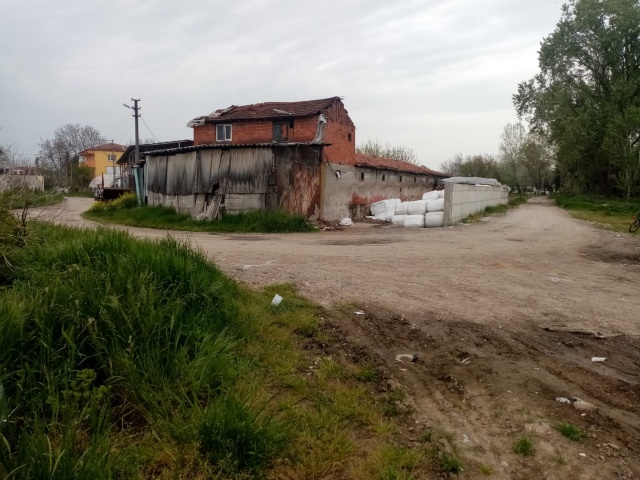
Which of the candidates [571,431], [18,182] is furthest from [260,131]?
[571,431]

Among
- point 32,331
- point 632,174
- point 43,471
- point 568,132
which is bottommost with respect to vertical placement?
point 43,471

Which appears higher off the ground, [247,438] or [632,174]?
[632,174]

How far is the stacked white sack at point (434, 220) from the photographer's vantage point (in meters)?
18.0

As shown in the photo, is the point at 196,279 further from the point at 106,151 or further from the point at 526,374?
the point at 106,151

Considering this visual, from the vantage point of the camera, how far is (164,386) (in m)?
3.17

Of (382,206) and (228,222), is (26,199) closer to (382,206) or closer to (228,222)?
(228,222)

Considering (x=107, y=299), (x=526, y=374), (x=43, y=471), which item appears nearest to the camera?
(x=43, y=471)

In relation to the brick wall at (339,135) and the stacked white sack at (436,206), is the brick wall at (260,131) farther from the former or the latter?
the stacked white sack at (436,206)

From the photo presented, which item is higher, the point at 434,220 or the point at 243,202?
the point at 243,202

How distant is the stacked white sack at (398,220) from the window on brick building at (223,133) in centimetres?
1105

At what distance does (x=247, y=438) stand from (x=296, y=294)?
3.47 m

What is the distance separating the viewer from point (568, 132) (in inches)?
1192

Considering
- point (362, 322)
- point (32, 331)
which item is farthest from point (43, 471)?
point (362, 322)

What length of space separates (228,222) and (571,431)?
50.2 ft
